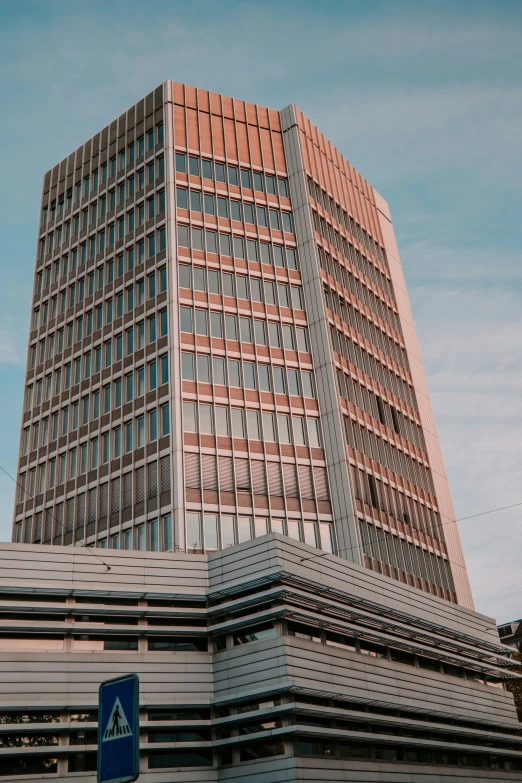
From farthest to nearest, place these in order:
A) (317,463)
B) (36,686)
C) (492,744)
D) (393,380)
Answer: (393,380)
(317,463)
(492,744)
(36,686)

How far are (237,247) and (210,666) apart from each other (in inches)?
1068

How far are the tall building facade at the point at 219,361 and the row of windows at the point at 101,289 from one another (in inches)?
5.7

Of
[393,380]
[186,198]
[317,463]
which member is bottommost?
[317,463]

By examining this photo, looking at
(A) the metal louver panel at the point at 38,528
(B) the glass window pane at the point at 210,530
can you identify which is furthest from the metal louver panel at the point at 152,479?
(A) the metal louver panel at the point at 38,528

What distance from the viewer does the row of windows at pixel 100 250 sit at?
163ft

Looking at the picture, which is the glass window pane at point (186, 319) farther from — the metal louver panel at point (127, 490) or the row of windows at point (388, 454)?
the row of windows at point (388, 454)

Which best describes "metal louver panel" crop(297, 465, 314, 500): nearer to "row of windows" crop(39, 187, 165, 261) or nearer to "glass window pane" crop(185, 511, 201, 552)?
"glass window pane" crop(185, 511, 201, 552)

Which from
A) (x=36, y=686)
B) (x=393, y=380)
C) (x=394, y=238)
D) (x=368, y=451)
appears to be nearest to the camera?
(x=36, y=686)

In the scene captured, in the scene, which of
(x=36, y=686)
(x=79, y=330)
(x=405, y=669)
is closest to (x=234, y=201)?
(x=79, y=330)

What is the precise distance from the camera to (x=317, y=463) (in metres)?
45.9

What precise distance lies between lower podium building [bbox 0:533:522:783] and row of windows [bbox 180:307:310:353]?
1632 centimetres

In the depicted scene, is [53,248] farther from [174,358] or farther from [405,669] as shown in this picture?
[405,669]

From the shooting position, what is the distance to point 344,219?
59156 mm

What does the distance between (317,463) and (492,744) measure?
1711 cm
